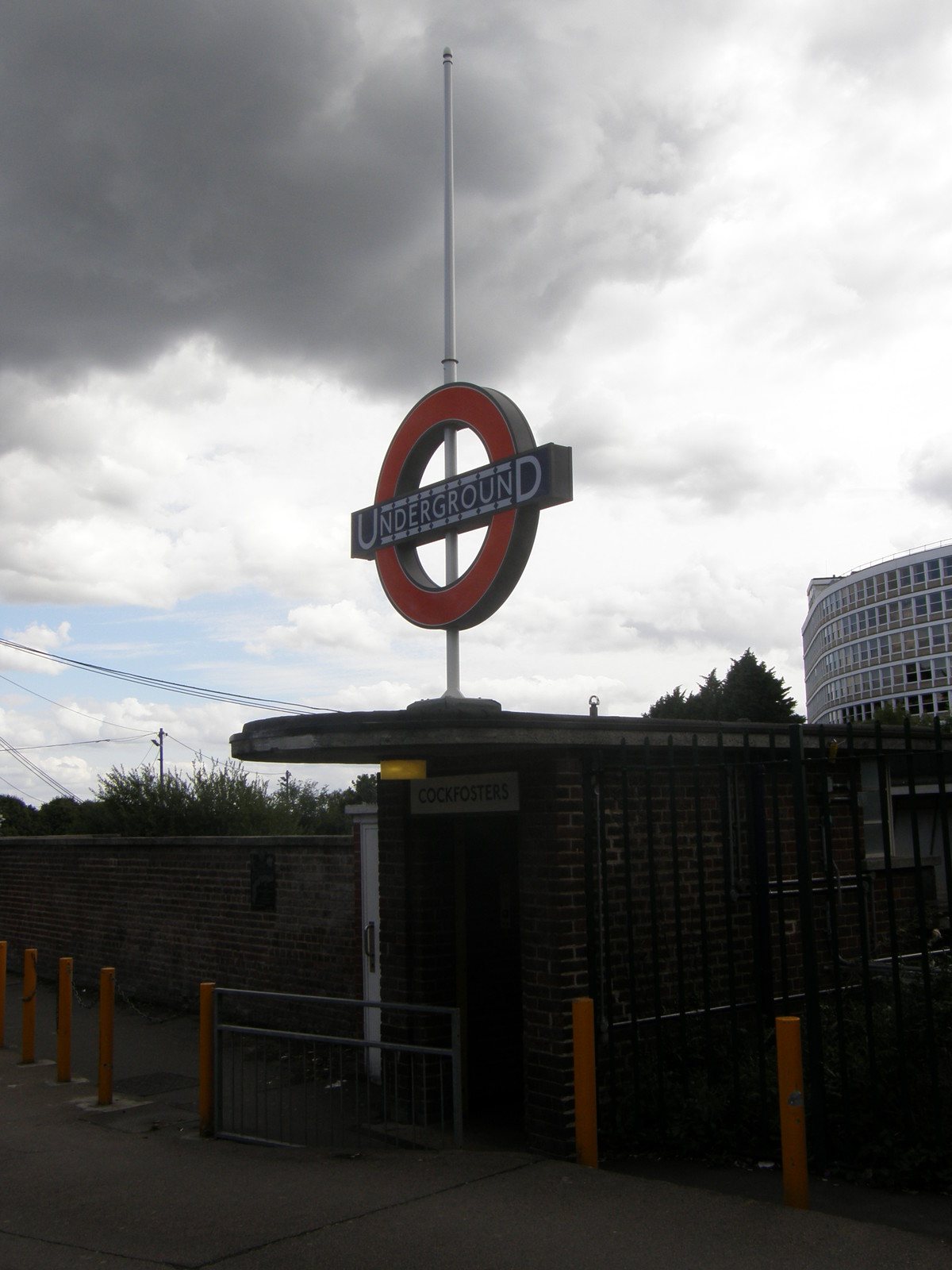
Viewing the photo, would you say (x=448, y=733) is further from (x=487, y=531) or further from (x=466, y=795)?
(x=487, y=531)

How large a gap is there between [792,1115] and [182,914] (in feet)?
31.4

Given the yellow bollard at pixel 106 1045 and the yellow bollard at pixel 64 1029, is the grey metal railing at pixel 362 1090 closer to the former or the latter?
the yellow bollard at pixel 106 1045

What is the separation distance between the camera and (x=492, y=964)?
887 cm

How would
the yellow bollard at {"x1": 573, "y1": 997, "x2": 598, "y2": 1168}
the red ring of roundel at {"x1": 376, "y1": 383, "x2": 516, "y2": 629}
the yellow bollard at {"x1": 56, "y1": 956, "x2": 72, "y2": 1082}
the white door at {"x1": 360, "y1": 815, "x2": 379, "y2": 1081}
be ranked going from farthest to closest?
the yellow bollard at {"x1": 56, "y1": 956, "x2": 72, "y2": 1082}
the white door at {"x1": 360, "y1": 815, "x2": 379, "y2": 1081}
the red ring of roundel at {"x1": 376, "y1": 383, "x2": 516, "y2": 629}
the yellow bollard at {"x1": 573, "y1": 997, "x2": 598, "y2": 1168}

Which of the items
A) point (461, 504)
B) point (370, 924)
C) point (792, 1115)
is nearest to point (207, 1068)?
point (370, 924)

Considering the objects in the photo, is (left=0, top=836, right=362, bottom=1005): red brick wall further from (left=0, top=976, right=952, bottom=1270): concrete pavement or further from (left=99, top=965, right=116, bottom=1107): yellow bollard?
(left=0, top=976, right=952, bottom=1270): concrete pavement

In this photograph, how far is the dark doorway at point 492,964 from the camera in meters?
8.60

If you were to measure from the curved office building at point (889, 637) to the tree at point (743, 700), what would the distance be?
37.7 m

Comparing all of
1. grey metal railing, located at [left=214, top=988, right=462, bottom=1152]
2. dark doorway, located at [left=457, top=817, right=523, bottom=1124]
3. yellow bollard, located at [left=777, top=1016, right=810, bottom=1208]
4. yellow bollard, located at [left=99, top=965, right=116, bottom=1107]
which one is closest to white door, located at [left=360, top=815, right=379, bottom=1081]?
grey metal railing, located at [left=214, top=988, right=462, bottom=1152]

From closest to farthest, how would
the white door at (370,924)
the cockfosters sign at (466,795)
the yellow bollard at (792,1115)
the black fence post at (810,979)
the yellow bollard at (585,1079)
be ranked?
the yellow bollard at (792,1115)
the black fence post at (810,979)
the yellow bollard at (585,1079)
the cockfosters sign at (466,795)
the white door at (370,924)

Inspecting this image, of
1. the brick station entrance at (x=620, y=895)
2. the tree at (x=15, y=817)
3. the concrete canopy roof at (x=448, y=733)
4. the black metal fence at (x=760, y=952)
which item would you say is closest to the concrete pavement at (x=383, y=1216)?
the black metal fence at (x=760, y=952)

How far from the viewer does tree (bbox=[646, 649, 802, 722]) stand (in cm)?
4819

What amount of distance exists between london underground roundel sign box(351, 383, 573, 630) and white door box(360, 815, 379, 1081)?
226 cm

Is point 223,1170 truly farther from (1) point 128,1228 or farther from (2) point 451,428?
(2) point 451,428
